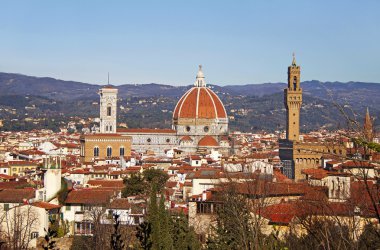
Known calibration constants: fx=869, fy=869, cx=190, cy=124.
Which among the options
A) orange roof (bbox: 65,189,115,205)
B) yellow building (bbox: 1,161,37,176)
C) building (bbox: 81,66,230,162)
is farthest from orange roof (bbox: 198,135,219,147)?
orange roof (bbox: 65,189,115,205)

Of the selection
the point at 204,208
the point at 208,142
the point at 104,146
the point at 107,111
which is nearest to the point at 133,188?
the point at 204,208

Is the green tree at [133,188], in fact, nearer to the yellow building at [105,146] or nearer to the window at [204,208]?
the window at [204,208]

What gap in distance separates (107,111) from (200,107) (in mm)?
10199

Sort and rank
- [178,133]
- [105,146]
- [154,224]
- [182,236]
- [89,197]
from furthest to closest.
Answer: [178,133] → [105,146] → [89,197] → [182,236] → [154,224]

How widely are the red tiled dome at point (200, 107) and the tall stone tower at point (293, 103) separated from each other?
19709 millimetres

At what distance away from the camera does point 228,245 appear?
19.1m

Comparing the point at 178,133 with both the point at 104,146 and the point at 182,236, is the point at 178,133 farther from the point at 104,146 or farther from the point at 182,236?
the point at 182,236

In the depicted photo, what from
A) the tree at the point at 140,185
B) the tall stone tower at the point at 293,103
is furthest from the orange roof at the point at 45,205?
the tall stone tower at the point at 293,103

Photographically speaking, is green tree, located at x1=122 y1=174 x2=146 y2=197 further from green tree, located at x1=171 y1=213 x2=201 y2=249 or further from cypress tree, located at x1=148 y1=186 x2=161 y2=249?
cypress tree, located at x1=148 y1=186 x2=161 y2=249

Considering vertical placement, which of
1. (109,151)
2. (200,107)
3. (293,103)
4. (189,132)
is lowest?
(109,151)

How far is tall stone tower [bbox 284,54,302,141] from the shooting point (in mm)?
66875

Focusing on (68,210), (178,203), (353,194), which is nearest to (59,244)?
(68,210)

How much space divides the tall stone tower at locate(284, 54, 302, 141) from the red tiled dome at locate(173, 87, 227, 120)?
776 inches

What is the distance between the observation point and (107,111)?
272 feet
